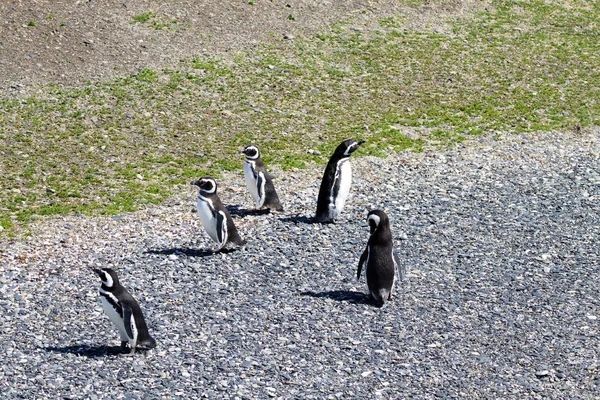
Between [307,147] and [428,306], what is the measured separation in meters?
5.40

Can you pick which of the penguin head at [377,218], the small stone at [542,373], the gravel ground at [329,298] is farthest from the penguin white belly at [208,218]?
the small stone at [542,373]

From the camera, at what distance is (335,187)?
477 inches

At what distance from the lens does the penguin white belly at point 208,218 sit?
1115cm

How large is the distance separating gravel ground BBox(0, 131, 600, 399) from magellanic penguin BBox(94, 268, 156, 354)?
16 cm

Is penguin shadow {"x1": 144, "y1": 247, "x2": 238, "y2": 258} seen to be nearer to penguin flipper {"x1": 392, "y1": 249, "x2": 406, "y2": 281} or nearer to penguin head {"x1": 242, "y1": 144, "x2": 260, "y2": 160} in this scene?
penguin head {"x1": 242, "y1": 144, "x2": 260, "y2": 160}

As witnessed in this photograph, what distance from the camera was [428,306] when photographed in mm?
10133

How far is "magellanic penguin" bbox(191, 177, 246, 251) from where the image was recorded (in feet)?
36.4

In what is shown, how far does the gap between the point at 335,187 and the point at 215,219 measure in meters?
1.85

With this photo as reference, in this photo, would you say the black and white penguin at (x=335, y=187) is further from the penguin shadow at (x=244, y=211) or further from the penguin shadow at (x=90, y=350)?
the penguin shadow at (x=90, y=350)

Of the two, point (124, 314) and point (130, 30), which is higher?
point (130, 30)

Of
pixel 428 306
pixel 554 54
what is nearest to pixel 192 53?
pixel 554 54

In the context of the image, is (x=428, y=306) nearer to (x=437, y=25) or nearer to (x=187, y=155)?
(x=187, y=155)

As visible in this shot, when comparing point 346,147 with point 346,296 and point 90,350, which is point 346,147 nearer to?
point 346,296

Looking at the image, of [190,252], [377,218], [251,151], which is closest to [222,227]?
[190,252]
